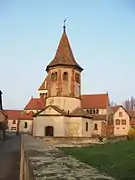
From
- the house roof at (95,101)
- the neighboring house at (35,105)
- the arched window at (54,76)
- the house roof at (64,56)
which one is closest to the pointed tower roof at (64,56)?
the house roof at (64,56)

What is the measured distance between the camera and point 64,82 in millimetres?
47406

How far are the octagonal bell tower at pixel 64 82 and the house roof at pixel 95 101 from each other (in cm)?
2251

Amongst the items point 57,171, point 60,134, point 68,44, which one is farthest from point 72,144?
point 57,171

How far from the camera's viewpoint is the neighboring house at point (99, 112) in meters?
66.4

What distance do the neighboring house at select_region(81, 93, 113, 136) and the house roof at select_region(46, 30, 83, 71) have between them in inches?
839

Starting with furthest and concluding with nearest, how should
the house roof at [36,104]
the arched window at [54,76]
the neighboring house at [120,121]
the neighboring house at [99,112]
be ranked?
the house roof at [36,104]
the neighboring house at [120,121]
the neighboring house at [99,112]
the arched window at [54,76]

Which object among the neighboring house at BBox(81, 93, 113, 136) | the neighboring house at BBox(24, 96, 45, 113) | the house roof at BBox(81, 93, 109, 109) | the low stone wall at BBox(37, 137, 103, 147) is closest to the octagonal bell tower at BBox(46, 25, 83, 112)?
the low stone wall at BBox(37, 137, 103, 147)

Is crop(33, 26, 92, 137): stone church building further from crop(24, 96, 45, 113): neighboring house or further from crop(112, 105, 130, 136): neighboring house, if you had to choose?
crop(24, 96, 45, 113): neighboring house

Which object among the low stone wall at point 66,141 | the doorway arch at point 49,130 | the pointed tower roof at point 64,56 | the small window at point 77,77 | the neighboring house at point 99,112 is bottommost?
the low stone wall at point 66,141

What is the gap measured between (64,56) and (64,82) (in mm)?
5425

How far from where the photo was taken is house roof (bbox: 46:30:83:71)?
4853 centimetres

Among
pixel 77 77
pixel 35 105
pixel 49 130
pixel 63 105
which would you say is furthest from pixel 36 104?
pixel 49 130

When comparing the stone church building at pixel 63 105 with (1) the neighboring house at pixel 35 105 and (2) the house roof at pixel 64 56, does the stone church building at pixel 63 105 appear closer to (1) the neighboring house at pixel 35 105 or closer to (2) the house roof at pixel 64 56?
(2) the house roof at pixel 64 56

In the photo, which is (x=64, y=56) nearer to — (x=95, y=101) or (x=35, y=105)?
(x=95, y=101)
